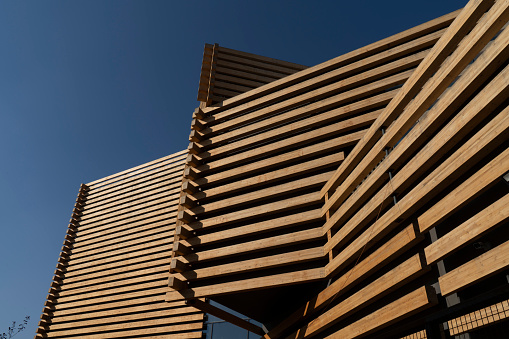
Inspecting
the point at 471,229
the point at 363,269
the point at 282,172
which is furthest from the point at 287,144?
the point at 471,229

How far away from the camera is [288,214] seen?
28.6 ft

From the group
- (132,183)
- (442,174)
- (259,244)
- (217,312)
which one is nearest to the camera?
(442,174)

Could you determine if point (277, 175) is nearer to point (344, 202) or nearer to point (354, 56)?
point (344, 202)

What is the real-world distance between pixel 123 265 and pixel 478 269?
601 inches

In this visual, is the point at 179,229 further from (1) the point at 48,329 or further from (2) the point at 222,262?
(1) the point at 48,329

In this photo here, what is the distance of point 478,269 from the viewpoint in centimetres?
396

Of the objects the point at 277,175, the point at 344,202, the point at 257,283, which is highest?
the point at 277,175

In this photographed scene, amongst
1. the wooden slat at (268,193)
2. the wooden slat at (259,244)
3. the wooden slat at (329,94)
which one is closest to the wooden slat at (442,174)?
the wooden slat at (259,244)

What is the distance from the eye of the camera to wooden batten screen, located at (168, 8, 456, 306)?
26.9 feet

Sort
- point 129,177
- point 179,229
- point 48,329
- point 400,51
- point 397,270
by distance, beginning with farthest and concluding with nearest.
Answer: point 129,177
point 48,329
point 179,229
point 400,51
point 397,270

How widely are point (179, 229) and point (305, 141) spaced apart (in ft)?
11.8

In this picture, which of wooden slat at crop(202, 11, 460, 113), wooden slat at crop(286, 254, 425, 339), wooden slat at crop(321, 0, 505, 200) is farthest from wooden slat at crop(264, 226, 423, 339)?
wooden slat at crop(202, 11, 460, 113)

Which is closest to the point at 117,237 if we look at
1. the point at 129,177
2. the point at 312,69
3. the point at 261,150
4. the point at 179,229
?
the point at 129,177

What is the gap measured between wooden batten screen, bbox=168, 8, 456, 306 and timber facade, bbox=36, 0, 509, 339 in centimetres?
4
